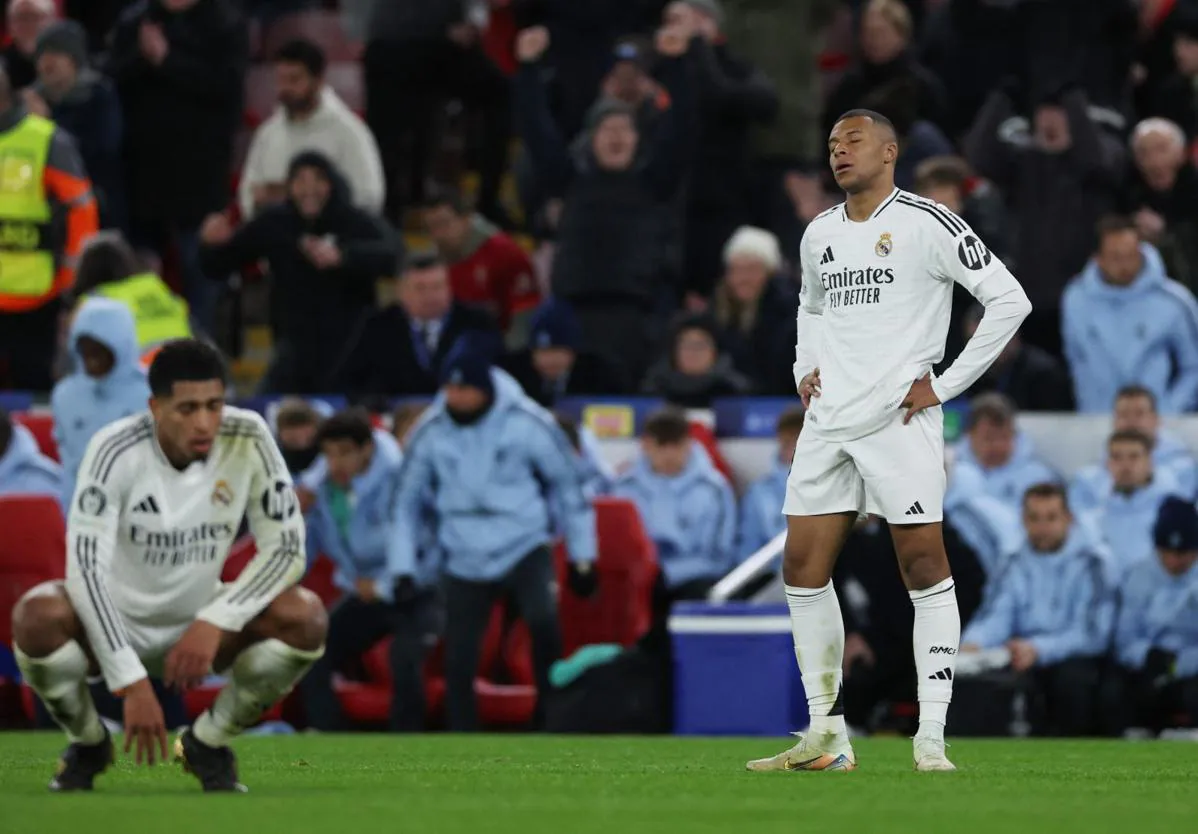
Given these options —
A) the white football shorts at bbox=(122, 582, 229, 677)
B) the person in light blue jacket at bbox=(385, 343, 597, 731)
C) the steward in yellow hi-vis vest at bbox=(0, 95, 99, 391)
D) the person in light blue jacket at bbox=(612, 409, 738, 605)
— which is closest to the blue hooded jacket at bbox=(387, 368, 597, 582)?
the person in light blue jacket at bbox=(385, 343, 597, 731)

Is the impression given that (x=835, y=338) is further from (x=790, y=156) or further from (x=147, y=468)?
(x=790, y=156)

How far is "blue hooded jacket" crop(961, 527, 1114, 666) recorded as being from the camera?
1344cm

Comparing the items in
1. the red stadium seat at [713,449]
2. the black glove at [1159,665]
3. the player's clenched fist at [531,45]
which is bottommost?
the black glove at [1159,665]

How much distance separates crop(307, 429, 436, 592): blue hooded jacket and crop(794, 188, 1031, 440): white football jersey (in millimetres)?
5842

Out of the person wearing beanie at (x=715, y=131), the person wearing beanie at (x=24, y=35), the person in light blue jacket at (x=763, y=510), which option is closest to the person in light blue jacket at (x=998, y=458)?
the person in light blue jacket at (x=763, y=510)

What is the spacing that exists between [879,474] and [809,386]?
462 mm

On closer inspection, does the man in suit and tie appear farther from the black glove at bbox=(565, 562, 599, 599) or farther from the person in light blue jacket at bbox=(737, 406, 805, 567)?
the black glove at bbox=(565, 562, 599, 599)

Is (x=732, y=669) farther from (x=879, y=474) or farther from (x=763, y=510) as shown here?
(x=879, y=474)

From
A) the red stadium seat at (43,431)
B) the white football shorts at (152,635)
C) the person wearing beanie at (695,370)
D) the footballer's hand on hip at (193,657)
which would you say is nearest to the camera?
the footballer's hand on hip at (193,657)

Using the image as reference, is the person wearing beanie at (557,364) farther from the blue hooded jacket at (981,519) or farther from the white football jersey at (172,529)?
the white football jersey at (172,529)

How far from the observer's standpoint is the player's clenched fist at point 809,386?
29.1ft

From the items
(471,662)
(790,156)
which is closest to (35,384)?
(471,662)

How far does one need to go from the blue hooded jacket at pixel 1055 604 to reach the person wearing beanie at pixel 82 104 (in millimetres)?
7111

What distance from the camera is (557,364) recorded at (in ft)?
50.9
